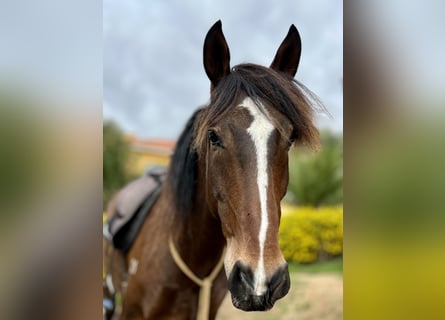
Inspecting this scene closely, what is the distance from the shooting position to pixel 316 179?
261 cm

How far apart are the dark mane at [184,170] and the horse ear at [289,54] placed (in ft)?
0.97

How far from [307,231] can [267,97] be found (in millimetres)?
1958

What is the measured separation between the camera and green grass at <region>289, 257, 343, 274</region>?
88.5 inches

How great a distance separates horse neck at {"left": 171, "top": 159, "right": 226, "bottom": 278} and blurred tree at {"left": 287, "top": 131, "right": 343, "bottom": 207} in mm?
1386

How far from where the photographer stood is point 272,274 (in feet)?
2.57

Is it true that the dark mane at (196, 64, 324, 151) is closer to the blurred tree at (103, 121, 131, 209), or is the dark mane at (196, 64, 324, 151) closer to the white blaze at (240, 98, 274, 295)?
the white blaze at (240, 98, 274, 295)

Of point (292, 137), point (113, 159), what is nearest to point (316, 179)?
point (113, 159)

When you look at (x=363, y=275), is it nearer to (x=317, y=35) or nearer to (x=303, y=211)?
(x=317, y=35)

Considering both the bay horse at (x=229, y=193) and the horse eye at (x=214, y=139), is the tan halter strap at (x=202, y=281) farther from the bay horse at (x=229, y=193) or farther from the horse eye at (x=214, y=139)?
the horse eye at (x=214, y=139)

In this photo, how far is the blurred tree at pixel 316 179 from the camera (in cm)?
252

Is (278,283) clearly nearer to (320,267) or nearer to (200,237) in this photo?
(200,237)

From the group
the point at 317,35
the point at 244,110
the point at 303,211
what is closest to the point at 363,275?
the point at 244,110

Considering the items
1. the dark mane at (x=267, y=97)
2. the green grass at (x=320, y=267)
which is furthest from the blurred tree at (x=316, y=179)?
the dark mane at (x=267, y=97)

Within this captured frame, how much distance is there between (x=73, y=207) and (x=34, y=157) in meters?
0.09
